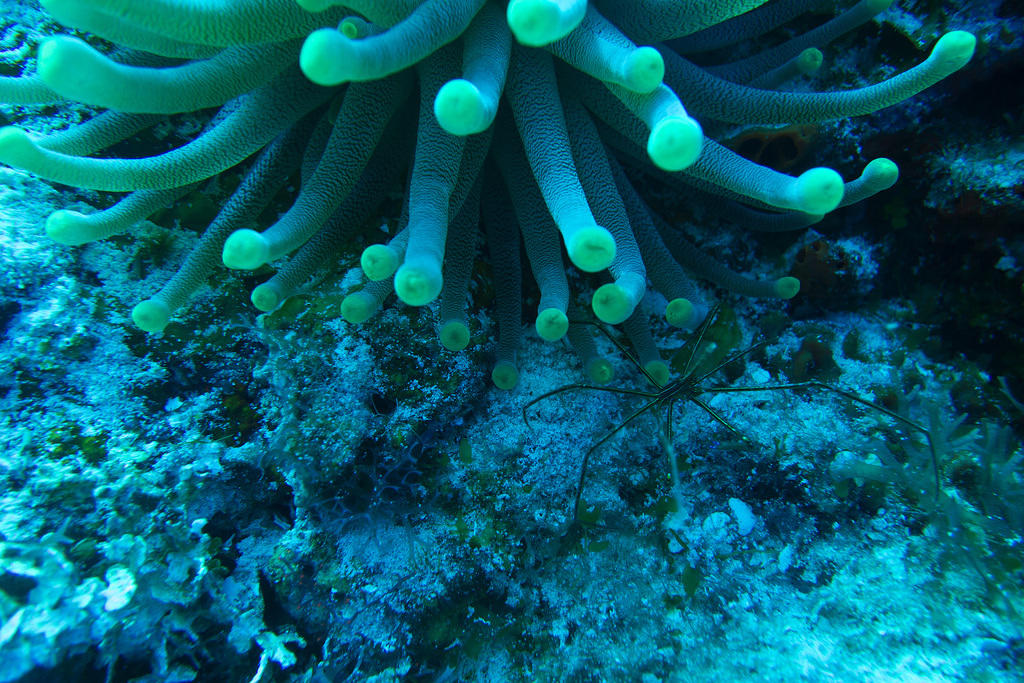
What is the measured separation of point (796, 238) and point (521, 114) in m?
1.63

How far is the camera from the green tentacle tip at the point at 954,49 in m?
1.34

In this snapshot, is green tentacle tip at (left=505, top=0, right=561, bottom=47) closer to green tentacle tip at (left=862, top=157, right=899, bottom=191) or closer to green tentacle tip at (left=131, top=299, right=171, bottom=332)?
green tentacle tip at (left=862, top=157, right=899, bottom=191)

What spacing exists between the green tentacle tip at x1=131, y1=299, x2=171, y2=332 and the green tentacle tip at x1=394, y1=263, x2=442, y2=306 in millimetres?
951

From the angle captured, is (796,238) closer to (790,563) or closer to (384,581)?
(790,563)

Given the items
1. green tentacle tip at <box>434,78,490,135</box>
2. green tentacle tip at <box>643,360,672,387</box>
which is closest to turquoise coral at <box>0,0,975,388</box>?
green tentacle tip at <box>434,78,490,135</box>

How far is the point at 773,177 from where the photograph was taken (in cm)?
129

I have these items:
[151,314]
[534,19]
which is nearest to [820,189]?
[534,19]

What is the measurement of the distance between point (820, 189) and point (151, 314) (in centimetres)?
195

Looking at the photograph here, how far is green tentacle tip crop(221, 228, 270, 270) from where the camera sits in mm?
1227

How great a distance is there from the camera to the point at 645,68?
1102 millimetres

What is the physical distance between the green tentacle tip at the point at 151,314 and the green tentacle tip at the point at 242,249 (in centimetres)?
50

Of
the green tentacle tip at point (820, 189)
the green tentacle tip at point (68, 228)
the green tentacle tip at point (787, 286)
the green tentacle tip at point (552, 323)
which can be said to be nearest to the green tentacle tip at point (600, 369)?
the green tentacle tip at point (552, 323)

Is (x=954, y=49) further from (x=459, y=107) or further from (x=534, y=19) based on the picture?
(x=459, y=107)

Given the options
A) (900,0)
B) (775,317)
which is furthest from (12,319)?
(900,0)
